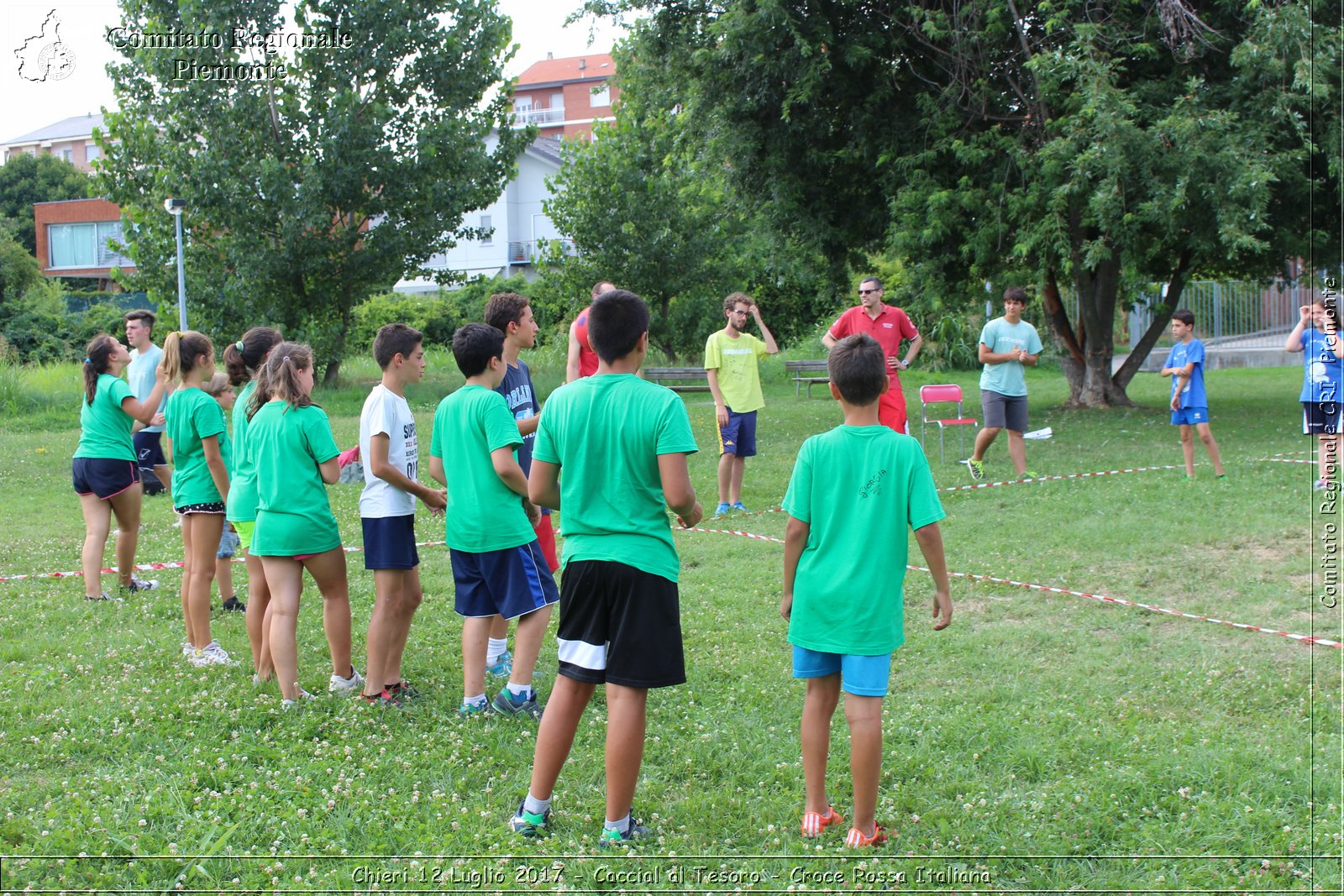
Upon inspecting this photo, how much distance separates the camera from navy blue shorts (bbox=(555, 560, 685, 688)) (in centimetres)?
356

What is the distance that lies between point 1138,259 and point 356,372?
21.0 meters

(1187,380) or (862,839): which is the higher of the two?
(1187,380)

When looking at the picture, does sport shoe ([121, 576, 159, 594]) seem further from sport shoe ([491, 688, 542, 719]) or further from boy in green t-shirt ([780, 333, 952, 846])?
boy in green t-shirt ([780, 333, 952, 846])

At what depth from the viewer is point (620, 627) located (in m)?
3.57

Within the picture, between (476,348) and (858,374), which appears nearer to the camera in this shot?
(858,374)

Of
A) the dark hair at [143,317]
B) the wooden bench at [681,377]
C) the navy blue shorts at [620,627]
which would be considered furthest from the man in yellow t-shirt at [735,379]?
the wooden bench at [681,377]

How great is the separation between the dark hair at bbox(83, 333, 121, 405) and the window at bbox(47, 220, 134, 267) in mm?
52287

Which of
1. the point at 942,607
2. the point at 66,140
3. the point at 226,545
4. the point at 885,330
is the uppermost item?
the point at 66,140

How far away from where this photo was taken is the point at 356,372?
29.5 m

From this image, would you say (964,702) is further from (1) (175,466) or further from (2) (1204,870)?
(1) (175,466)

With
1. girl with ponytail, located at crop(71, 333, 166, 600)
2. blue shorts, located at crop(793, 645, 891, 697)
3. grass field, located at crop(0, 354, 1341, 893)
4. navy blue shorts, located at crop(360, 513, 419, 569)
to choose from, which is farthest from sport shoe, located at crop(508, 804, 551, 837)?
girl with ponytail, located at crop(71, 333, 166, 600)

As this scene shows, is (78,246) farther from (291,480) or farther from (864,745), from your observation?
(864,745)

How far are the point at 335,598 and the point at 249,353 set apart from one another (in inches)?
57.7

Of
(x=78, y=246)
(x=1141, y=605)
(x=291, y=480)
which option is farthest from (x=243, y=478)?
(x=78, y=246)
